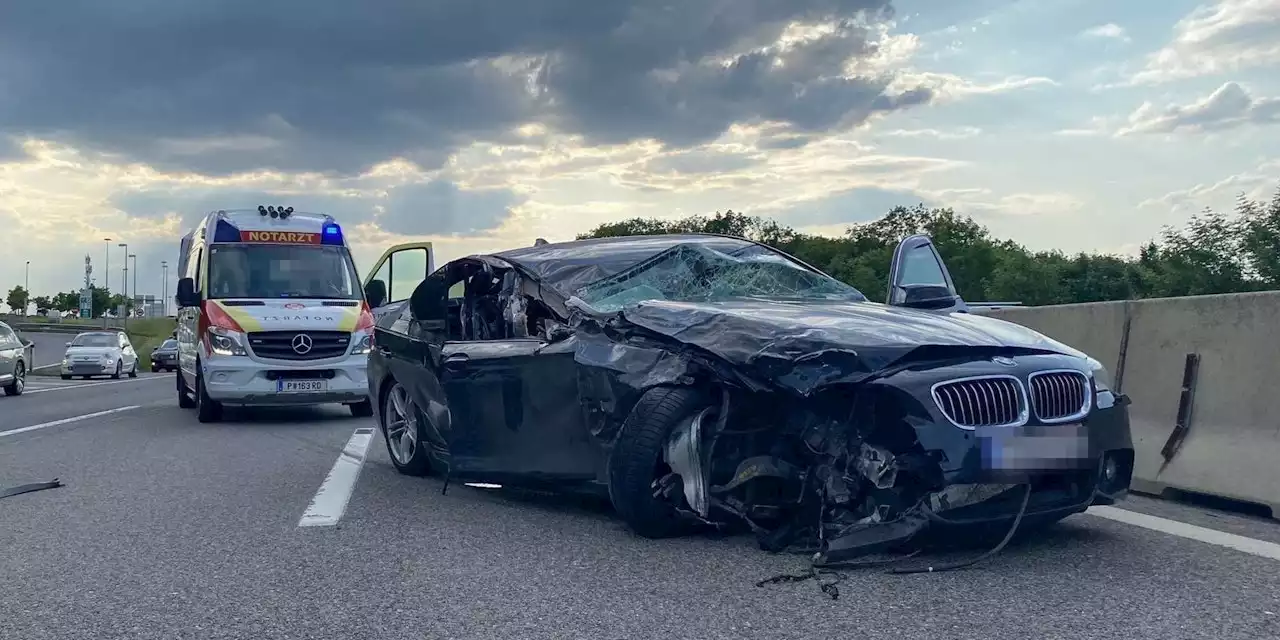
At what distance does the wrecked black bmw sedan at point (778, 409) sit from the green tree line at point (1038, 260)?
375 inches

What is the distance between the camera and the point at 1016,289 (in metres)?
→ 72.4

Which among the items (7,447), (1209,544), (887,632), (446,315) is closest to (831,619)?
(887,632)

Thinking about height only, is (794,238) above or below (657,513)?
above

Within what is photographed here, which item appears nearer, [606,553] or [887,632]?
[887,632]

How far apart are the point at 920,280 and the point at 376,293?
8.52 meters

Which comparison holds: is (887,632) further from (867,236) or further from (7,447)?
(867,236)

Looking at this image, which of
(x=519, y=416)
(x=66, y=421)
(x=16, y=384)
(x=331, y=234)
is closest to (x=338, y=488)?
(x=519, y=416)

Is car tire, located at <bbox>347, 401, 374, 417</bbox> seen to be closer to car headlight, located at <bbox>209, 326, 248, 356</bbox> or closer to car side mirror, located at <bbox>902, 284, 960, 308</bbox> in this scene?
car headlight, located at <bbox>209, 326, 248, 356</bbox>

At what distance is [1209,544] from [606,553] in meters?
2.62

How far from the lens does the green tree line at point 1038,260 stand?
136 ft

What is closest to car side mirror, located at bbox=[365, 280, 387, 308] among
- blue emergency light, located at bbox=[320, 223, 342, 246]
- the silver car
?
blue emergency light, located at bbox=[320, 223, 342, 246]

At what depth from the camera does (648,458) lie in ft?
15.9

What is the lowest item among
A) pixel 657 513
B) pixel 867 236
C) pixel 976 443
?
pixel 657 513

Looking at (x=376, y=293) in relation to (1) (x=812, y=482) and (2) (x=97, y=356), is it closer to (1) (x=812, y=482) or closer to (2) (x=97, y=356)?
(1) (x=812, y=482)
